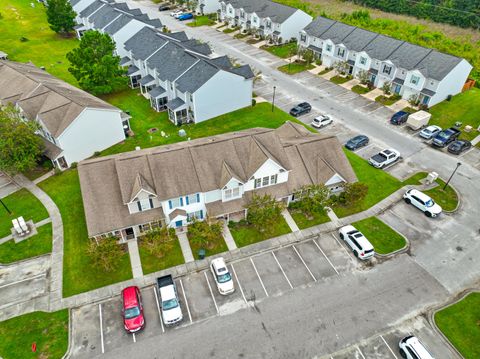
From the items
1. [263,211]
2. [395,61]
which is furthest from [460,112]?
[263,211]

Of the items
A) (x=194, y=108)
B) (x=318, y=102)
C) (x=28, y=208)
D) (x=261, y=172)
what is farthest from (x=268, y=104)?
(x=28, y=208)

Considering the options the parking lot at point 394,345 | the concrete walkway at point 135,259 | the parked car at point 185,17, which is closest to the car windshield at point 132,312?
the concrete walkway at point 135,259

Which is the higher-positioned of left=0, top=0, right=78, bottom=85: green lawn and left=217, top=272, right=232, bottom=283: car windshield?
left=0, top=0, right=78, bottom=85: green lawn

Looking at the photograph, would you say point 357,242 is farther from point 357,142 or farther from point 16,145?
point 16,145

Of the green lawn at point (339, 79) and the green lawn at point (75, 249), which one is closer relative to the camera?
the green lawn at point (75, 249)

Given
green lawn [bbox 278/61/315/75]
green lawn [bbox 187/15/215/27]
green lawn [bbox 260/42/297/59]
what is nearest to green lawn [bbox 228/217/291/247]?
green lawn [bbox 278/61/315/75]

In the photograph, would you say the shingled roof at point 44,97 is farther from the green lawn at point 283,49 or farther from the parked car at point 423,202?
the green lawn at point 283,49

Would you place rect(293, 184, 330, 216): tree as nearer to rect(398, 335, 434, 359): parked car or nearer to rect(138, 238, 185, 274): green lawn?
rect(138, 238, 185, 274): green lawn
